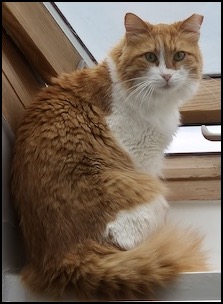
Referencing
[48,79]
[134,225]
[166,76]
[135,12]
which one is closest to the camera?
[134,225]

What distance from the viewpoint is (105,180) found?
4.60 ft

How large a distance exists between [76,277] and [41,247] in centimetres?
14

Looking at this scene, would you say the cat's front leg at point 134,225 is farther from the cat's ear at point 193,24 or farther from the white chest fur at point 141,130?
the cat's ear at point 193,24

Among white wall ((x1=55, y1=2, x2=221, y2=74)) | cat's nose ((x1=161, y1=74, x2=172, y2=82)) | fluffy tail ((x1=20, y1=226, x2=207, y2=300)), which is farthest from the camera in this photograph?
white wall ((x1=55, y1=2, x2=221, y2=74))

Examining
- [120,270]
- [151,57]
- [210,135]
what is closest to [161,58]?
[151,57]

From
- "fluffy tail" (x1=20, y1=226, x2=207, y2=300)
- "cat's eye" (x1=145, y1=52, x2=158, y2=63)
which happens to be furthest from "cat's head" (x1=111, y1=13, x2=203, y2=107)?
"fluffy tail" (x1=20, y1=226, x2=207, y2=300)

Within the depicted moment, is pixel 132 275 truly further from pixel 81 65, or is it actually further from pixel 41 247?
pixel 81 65

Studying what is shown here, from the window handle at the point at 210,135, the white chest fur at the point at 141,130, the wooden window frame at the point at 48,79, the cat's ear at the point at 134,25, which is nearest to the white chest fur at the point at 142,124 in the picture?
the white chest fur at the point at 141,130

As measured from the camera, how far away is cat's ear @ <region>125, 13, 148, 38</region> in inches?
61.2

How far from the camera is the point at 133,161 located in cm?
153

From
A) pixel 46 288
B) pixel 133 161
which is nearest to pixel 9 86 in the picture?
pixel 133 161

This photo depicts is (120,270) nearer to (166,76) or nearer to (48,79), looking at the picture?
(166,76)

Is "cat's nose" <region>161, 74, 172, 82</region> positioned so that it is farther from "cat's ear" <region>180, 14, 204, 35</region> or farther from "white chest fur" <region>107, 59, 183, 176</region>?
"cat's ear" <region>180, 14, 204, 35</region>

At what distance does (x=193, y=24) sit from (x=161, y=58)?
145 mm
